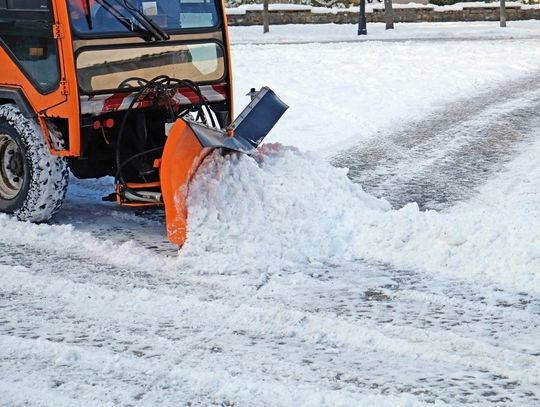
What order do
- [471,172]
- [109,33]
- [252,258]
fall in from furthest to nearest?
[471,172] < [109,33] < [252,258]

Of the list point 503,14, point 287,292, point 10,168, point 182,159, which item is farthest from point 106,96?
point 503,14

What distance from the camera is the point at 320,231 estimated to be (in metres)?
6.24

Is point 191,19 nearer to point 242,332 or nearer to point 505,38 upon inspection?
point 242,332

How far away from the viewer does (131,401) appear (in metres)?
4.08

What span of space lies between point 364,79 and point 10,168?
8937mm

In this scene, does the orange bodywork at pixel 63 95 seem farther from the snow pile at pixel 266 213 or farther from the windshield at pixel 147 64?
the snow pile at pixel 266 213

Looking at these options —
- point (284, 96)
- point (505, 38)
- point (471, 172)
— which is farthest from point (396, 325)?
point (505, 38)

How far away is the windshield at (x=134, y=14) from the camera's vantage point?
21.8 ft

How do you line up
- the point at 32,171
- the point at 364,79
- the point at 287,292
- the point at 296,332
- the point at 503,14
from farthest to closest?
the point at 503,14
the point at 364,79
the point at 32,171
the point at 287,292
the point at 296,332

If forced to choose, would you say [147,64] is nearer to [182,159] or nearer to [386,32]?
[182,159]

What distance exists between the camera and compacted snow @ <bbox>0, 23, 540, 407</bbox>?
427 cm

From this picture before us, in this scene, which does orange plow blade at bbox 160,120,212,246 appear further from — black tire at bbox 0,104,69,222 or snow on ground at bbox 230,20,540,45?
snow on ground at bbox 230,20,540,45

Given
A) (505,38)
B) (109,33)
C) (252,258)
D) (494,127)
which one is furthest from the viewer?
(505,38)

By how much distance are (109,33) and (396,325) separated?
9.83ft
